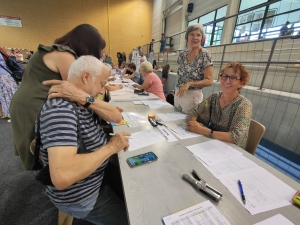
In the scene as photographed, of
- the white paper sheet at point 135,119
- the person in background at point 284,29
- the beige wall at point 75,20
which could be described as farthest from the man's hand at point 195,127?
the beige wall at point 75,20

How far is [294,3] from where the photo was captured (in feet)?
9.31

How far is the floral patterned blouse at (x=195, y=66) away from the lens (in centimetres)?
150

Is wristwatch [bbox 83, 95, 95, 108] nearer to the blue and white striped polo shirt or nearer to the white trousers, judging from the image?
the blue and white striped polo shirt

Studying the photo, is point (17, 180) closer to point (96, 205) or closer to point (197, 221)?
point (96, 205)

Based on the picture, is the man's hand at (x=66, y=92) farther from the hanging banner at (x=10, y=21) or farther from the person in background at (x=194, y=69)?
the hanging banner at (x=10, y=21)

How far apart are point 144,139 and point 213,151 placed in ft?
1.45

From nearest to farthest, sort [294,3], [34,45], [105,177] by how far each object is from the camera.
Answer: [105,177] < [294,3] < [34,45]

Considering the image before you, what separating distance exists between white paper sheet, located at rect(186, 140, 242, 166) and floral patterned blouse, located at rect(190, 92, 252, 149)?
118 millimetres

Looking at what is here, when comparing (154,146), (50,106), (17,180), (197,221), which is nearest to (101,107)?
(50,106)

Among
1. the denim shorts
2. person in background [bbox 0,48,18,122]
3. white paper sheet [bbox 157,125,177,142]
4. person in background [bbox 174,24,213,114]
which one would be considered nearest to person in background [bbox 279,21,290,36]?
person in background [bbox 174,24,213,114]

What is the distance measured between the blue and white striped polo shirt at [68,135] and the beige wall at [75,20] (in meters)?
9.97

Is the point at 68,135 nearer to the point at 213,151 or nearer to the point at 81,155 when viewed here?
the point at 81,155

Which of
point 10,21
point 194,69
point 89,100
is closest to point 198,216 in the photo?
point 89,100

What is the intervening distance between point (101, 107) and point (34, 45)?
10.7 m
